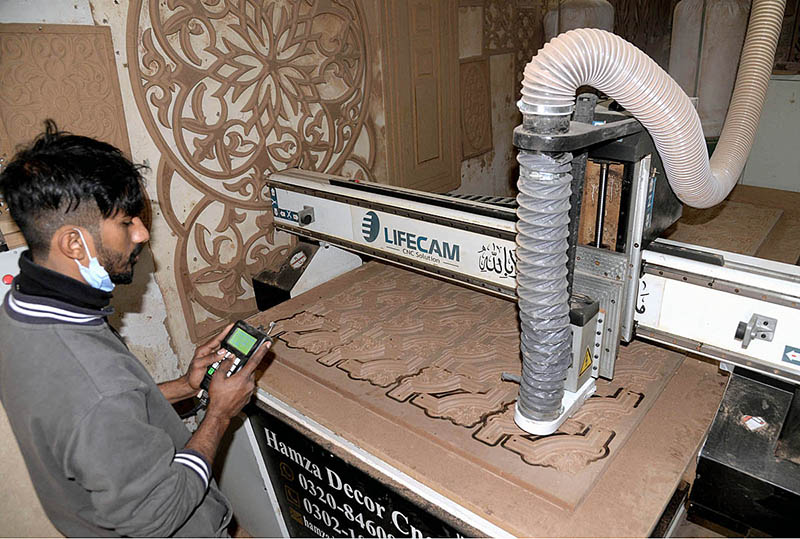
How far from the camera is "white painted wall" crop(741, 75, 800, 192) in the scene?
338 centimetres

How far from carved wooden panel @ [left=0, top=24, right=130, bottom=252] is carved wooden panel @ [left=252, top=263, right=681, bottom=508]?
0.91 meters

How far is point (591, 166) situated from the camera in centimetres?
131

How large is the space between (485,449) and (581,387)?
325 mm

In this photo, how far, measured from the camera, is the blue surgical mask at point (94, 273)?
106 cm

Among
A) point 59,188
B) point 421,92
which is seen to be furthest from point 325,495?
point 421,92

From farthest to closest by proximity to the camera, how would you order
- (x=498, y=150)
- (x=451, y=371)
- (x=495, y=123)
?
(x=498, y=150) < (x=495, y=123) < (x=451, y=371)

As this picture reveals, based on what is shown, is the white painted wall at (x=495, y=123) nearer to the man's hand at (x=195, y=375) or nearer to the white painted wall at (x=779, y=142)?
the white painted wall at (x=779, y=142)

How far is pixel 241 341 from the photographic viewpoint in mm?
1440

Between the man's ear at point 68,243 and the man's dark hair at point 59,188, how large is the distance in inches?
0.5

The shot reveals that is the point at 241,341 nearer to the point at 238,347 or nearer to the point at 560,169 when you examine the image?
the point at 238,347

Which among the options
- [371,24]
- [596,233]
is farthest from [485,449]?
[371,24]

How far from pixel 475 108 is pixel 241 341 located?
2.67 m

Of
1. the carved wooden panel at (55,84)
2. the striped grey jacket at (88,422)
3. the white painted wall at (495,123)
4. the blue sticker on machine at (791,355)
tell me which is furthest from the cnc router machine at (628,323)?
the white painted wall at (495,123)

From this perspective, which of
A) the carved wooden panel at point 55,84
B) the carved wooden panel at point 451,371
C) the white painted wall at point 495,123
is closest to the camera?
the carved wooden panel at point 451,371
